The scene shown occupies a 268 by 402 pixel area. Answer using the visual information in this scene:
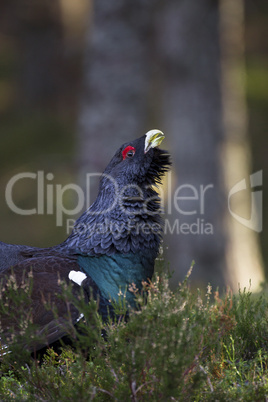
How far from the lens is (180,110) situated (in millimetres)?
8984

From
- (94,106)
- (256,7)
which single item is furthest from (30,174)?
(94,106)

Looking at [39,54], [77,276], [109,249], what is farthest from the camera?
[39,54]

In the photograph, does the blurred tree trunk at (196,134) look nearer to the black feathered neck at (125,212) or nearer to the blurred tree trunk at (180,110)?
the blurred tree trunk at (180,110)

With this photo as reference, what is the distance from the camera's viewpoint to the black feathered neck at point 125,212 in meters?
4.54

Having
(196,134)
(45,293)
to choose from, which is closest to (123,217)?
(45,293)

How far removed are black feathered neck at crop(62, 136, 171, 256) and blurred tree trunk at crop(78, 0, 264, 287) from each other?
3.76 metres

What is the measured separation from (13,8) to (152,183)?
17994mm

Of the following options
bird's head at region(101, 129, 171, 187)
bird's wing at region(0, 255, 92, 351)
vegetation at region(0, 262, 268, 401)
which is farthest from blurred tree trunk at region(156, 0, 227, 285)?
vegetation at region(0, 262, 268, 401)

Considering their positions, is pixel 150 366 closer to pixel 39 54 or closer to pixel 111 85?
pixel 111 85

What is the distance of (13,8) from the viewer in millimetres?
21266

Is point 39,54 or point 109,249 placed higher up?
point 39,54

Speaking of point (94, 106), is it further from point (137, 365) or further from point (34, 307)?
point (137, 365)

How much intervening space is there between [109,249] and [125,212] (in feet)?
1.02

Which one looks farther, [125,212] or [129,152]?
[129,152]
